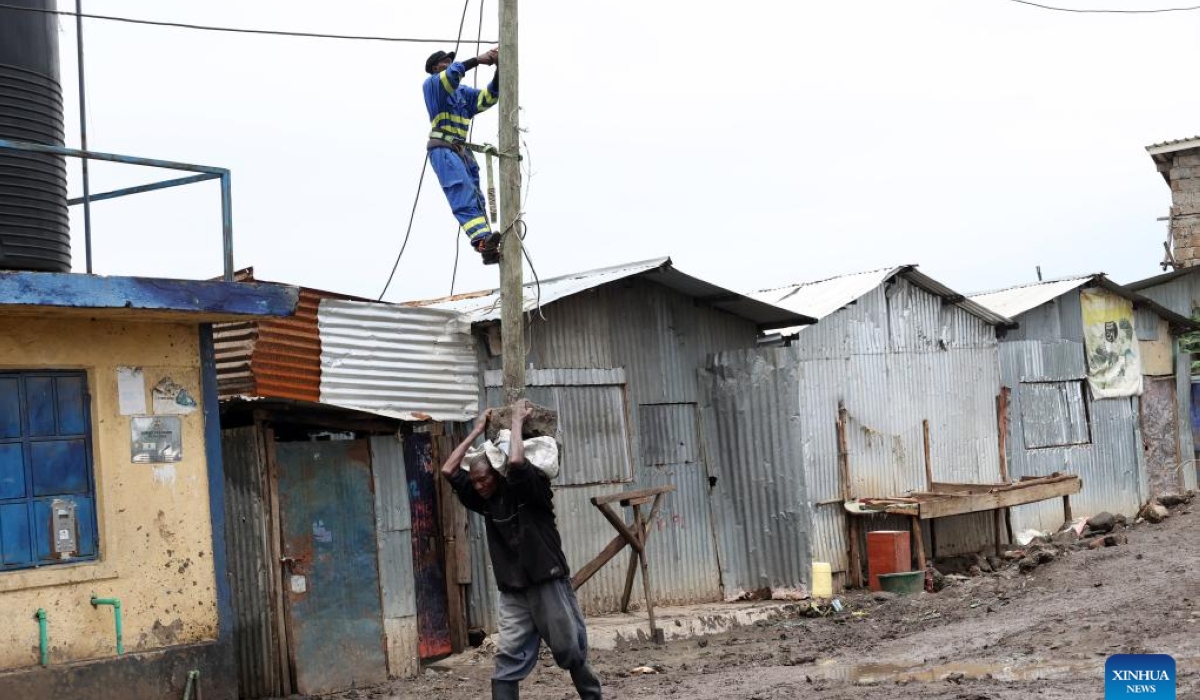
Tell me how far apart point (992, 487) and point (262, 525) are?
9.28m

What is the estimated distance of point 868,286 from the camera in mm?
→ 15812

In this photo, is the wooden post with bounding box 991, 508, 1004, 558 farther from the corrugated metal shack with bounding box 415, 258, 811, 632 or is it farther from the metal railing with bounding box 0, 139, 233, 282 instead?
the metal railing with bounding box 0, 139, 233, 282

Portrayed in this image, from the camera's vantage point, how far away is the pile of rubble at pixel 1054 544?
51.4 feet

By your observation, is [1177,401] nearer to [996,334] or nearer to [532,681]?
[996,334]

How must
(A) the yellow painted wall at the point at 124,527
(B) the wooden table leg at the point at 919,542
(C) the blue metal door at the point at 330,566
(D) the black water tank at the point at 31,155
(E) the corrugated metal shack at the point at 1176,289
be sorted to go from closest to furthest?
(A) the yellow painted wall at the point at 124,527
(D) the black water tank at the point at 31,155
(C) the blue metal door at the point at 330,566
(B) the wooden table leg at the point at 919,542
(E) the corrugated metal shack at the point at 1176,289

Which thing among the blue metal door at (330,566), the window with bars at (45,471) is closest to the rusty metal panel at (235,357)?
the blue metal door at (330,566)

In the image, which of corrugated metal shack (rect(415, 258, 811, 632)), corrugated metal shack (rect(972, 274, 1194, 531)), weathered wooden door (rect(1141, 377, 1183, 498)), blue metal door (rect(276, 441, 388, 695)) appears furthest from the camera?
weathered wooden door (rect(1141, 377, 1183, 498))

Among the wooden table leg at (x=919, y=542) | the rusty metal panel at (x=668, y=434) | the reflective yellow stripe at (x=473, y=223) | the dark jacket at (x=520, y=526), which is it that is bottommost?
the wooden table leg at (x=919, y=542)

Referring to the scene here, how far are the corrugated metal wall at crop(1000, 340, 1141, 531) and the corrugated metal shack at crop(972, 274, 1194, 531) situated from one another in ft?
0.05

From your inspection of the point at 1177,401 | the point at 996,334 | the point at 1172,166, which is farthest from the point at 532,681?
the point at 1172,166

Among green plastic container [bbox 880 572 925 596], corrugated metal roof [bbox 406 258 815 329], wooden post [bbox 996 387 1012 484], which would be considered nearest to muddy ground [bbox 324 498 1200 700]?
green plastic container [bbox 880 572 925 596]

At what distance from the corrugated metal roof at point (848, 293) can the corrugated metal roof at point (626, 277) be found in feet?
2.58

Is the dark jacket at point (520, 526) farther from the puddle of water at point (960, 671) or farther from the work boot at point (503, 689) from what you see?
the puddle of water at point (960, 671)

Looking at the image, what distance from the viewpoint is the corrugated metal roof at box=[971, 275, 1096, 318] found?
1888 cm
